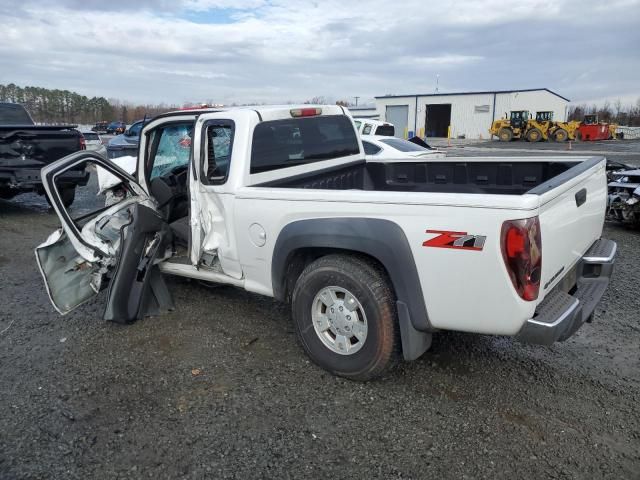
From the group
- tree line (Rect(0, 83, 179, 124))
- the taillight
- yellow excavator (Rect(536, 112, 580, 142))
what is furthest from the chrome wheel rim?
tree line (Rect(0, 83, 179, 124))

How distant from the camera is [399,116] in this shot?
47.0m

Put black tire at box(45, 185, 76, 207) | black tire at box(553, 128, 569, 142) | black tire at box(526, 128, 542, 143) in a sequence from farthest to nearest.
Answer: black tire at box(526, 128, 542, 143)
black tire at box(553, 128, 569, 142)
black tire at box(45, 185, 76, 207)

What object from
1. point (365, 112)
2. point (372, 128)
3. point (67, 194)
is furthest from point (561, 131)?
point (67, 194)

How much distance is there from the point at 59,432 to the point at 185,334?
141cm

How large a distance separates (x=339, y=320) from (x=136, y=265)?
6.12 feet

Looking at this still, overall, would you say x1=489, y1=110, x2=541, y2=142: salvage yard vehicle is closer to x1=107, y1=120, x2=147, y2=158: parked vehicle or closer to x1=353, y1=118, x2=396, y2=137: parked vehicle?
x1=353, y1=118, x2=396, y2=137: parked vehicle

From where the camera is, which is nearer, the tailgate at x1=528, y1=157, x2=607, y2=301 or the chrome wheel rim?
the tailgate at x1=528, y1=157, x2=607, y2=301

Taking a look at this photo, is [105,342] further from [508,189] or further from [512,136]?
[512,136]

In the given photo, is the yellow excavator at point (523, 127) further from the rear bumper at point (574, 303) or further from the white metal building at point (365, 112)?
the rear bumper at point (574, 303)

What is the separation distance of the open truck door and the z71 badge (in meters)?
2.50

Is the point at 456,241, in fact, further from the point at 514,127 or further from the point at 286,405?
the point at 514,127

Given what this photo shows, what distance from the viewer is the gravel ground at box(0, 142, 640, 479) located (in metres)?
2.75

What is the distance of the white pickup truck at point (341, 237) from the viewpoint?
9.16ft

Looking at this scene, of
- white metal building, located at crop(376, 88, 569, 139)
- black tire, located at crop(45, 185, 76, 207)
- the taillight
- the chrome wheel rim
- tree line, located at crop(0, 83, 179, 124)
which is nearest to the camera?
the taillight
